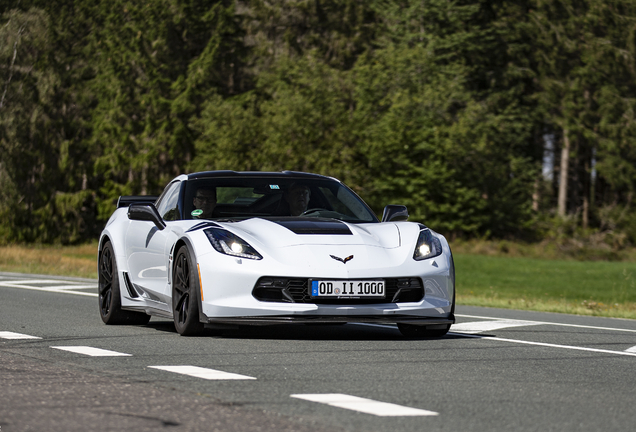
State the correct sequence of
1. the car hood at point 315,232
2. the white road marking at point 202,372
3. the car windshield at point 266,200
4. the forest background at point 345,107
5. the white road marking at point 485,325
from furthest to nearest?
the forest background at point 345,107 → the white road marking at point 485,325 → the car windshield at point 266,200 → the car hood at point 315,232 → the white road marking at point 202,372

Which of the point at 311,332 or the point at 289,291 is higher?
the point at 289,291

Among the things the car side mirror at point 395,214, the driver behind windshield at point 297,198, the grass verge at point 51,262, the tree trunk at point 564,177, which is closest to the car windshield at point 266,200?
the driver behind windshield at point 297,198

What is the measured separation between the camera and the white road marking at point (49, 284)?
16.8 metres

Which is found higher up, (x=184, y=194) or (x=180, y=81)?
(x=180, y=81)

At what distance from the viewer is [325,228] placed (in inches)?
352

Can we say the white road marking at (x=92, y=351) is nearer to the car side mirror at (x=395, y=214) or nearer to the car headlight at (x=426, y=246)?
the car headlight at (x=426, y=246)

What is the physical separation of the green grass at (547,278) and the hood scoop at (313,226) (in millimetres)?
18512

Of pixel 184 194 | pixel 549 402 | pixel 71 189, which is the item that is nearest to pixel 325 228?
pixel 184 194

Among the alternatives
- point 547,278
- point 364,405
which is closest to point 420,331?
point 364,405

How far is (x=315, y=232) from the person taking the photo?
8.84 metres

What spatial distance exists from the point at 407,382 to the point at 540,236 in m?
47.2

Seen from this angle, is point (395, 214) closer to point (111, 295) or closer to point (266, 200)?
point (266, 200)

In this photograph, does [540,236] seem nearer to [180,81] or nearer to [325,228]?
[180,81]

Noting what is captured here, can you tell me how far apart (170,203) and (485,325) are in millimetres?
3434
